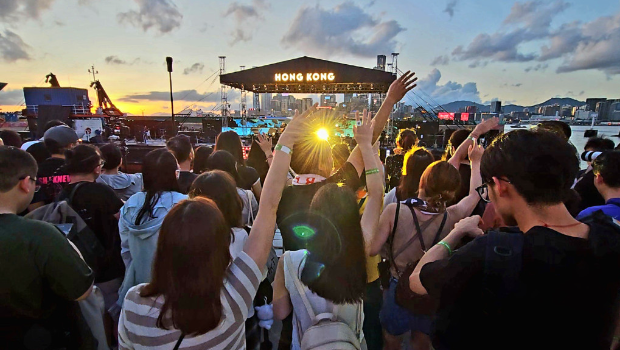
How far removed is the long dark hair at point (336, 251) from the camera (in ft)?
4.83

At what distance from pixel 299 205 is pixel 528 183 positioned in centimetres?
152

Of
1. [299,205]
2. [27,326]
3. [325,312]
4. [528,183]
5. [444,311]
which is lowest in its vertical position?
[27,326]

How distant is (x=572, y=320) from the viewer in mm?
1079

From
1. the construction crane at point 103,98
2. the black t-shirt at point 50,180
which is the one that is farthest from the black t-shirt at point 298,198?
the construction crane at point 103,98

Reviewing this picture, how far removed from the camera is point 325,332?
142cm

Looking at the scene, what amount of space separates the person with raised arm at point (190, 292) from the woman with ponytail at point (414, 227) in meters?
1.17

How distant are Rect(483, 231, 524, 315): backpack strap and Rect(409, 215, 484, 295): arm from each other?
0.33 meters

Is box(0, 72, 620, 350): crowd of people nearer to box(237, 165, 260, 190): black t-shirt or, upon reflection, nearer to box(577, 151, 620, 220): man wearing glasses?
box(577, 151, 620, 220): man wearing glasses

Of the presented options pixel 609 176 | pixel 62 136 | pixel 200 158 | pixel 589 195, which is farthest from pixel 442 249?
pixel 62 136

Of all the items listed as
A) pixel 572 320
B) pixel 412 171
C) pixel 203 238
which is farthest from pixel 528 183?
pixel 412 171

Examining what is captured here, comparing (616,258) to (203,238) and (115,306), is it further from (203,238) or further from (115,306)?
(115,306)

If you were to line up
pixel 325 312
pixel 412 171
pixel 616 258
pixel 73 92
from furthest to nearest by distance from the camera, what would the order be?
1. pixel 73 92
2. pixel 412 171
3. pixel 325 312
4. pixel 616 258

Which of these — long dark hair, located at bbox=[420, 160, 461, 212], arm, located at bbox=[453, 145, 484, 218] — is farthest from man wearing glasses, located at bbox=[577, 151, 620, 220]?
long dark hair, located at bbox=[420, 160, 461, 212]

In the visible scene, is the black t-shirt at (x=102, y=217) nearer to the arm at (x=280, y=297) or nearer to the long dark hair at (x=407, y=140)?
the arm at (x=280, y=297)
